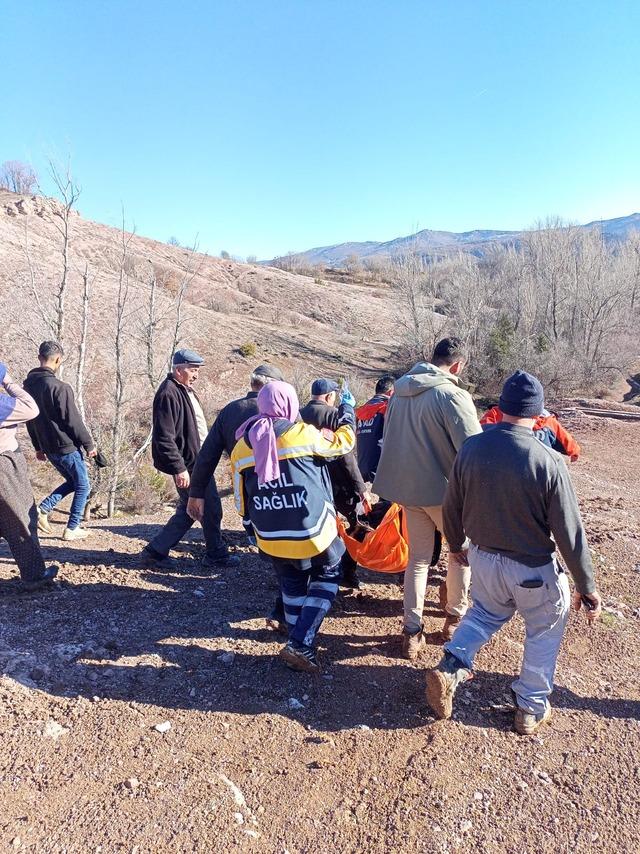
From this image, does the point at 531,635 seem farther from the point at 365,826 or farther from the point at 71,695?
the point at 71,695

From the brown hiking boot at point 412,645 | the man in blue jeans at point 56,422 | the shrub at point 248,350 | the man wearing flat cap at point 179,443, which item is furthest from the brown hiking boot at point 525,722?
the shrub at point 248,350

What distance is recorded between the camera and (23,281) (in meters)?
21.3

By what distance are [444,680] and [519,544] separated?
789 mm

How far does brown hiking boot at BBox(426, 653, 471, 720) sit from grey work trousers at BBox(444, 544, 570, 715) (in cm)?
5

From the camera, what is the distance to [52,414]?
487cm

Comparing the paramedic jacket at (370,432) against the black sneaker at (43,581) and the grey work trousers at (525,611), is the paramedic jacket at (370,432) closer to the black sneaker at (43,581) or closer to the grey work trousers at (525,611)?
the grey work trousers at (525,611)

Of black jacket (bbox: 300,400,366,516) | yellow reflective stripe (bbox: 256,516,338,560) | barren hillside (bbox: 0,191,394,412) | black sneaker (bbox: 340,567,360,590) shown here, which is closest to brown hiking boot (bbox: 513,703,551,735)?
yellow reflective stripe (bbox: 256,516,338,560)

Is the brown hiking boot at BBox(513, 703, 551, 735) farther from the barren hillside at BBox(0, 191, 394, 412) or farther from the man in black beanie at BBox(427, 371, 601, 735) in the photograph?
the barren hillside at BBox(0, 191, 394, 412)

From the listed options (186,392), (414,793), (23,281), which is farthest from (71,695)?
(23,281)

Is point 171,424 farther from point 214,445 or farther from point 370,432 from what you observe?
point 370,432

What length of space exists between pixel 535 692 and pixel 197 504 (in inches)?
90.3

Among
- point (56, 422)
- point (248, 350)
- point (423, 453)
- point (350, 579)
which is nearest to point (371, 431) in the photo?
point (350, 579)

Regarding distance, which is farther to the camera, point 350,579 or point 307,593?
point 350,579

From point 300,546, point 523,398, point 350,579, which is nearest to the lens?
point 523,398
